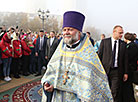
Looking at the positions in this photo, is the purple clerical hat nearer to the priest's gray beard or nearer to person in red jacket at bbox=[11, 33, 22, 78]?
the priest's gray beard

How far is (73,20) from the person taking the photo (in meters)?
1.80

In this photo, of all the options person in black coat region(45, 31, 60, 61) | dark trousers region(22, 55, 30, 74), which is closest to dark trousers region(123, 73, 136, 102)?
person in black coat region(45, 31, 60, 61)

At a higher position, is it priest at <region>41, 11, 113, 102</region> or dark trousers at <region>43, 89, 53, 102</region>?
priest at <region>41, 11, 113, 102</region>

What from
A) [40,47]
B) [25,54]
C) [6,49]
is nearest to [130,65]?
[40,47]

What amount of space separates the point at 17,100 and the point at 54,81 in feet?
7.67

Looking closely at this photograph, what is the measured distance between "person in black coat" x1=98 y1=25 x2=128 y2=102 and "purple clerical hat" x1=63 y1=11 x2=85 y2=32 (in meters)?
1.42

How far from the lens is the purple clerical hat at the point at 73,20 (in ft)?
5.82

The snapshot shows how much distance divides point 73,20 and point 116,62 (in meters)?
1.68

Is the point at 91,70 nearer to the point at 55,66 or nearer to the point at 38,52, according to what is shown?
the point at 55,66

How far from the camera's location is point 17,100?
3572 mm

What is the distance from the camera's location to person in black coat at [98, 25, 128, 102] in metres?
3.01

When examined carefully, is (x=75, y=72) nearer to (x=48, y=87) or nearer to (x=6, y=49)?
(x=48, y=87)

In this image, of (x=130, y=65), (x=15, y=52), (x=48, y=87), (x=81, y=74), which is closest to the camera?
(x=81, y=74)

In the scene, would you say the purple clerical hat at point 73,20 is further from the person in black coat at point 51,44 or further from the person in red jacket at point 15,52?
the person in red jacket at point 15,52
